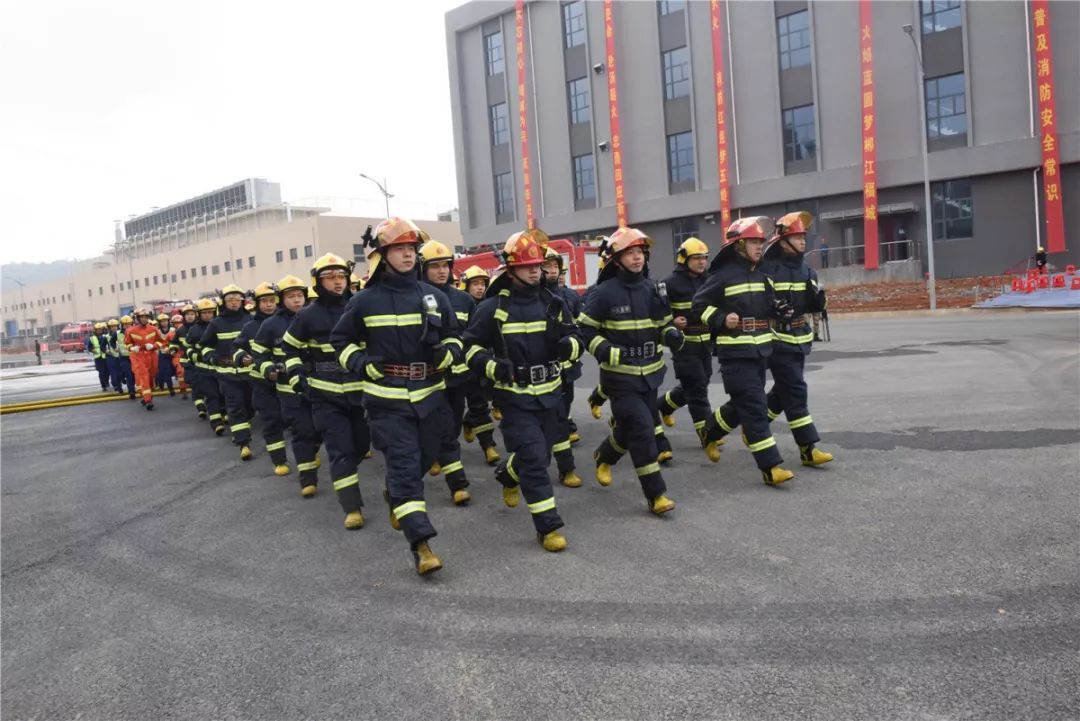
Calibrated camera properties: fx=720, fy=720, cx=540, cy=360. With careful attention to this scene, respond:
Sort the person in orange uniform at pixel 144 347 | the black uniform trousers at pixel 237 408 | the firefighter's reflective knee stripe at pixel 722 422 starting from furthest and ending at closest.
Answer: the person in orange uniform at pixel 144 347, the black uniform trousers at pixel 237 408, the firefighter's reflective knee stripe at pixel 722 422

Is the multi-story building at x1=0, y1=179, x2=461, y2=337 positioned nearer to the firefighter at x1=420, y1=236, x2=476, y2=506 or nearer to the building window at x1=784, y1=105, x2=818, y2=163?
the building window at x1=784, y1=105, x2=818, y2=163

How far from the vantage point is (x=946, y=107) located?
2875 cm

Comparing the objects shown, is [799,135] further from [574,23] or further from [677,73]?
[574,23]

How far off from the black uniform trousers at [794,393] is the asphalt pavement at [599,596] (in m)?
0.32

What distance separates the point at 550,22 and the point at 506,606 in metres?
40.5

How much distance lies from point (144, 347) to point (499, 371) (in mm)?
12123

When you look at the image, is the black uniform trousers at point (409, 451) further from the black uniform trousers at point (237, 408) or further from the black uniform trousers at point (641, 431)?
the black uniform trousers at point (237, 408)

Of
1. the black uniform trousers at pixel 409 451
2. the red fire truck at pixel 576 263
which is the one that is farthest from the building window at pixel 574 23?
the black uniform trousers at pixel 409 451

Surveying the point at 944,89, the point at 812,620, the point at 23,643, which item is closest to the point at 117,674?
the point at 23,643

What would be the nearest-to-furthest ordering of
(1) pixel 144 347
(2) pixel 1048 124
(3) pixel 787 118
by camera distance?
(1) pixel 144 347 → (2) pixel 1048 124 → (3) pixel 787 118

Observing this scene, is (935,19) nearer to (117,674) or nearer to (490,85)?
(490,85)

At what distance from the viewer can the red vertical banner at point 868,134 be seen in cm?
2922

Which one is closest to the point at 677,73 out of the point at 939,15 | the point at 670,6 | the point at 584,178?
the point at 670,6

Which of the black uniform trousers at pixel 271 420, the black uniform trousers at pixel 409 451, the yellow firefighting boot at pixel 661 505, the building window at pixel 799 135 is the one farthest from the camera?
the building window at pixel 799 135
